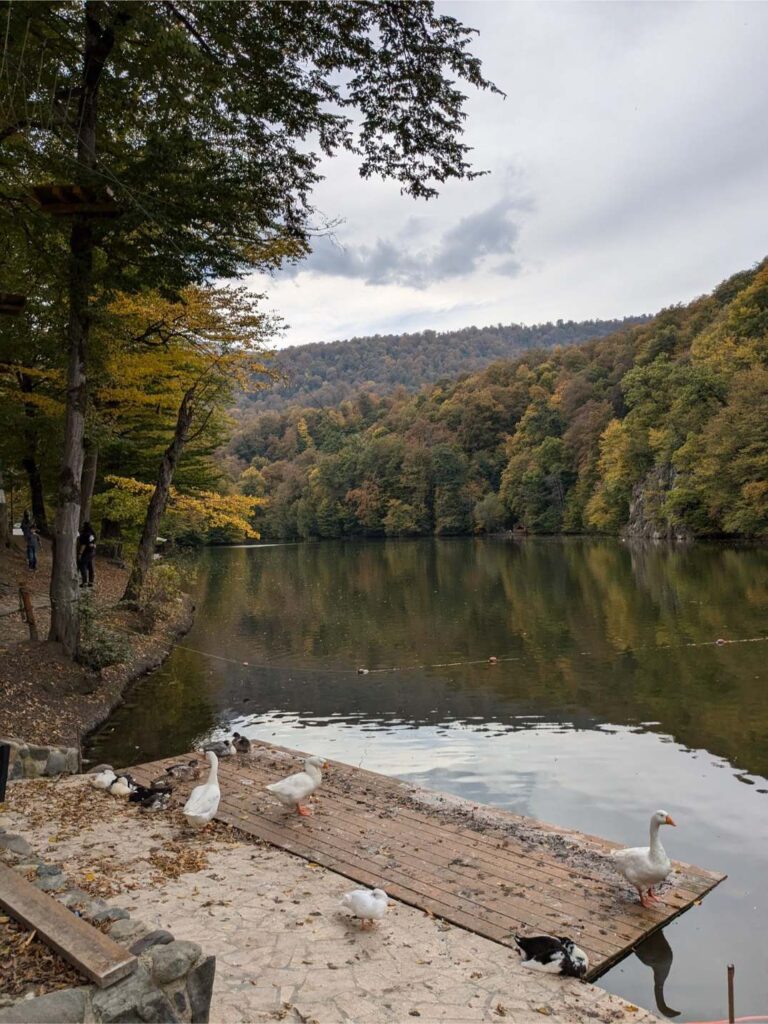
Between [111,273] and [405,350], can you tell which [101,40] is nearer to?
[111,273]

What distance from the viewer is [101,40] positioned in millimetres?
10211

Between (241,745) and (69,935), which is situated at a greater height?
(69,935)

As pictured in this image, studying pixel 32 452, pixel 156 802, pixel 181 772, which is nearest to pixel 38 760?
pixel 181 772

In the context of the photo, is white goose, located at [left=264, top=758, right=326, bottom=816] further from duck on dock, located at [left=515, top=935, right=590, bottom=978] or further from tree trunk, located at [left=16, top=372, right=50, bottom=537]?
tree trunk, located at [left=16, top=372, right=50, bottom=537]

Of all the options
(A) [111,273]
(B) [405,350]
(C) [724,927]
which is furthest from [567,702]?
(B) [405,350]

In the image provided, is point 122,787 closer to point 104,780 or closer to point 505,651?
point 104,780

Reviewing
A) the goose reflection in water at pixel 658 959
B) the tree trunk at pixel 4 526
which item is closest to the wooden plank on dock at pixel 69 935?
the goose reflection in water at pixel 658 959

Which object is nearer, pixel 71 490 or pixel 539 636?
pixel 71 490

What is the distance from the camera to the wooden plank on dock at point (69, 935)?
3.29 m

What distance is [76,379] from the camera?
39.5 feet

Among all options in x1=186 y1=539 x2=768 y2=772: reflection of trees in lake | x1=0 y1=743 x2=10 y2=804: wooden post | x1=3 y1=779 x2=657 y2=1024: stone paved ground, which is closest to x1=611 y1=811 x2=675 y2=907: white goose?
x1=3 y1=779 x2=657 y2=1024: stone paved ground

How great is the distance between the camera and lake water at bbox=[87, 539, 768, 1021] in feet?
22.0

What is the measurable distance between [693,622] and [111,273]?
704 inches

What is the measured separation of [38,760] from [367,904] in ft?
18.6
